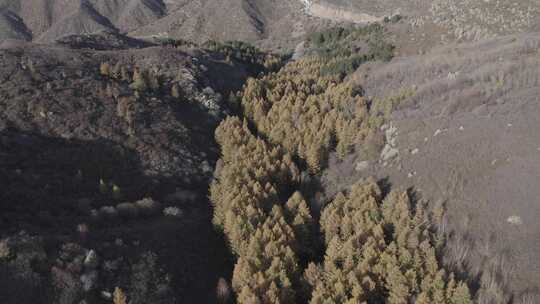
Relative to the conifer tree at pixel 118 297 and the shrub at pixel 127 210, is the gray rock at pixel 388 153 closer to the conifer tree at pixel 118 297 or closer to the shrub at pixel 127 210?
the shrub at pixel 127 210

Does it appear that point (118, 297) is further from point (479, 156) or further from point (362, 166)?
point (479, 156)

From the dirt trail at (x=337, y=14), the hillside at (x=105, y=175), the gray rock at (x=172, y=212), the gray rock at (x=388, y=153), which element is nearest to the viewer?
the hillside at (x=105, y=175)

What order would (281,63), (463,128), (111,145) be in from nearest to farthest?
(463,128)
(111,145)
(281,63)

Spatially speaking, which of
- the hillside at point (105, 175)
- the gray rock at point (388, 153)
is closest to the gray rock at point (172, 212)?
the hillside at point (105, 175)

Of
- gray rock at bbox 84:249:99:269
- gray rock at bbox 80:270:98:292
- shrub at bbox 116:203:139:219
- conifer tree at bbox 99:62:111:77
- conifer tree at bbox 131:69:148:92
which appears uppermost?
conifer tree at bbox 99:62:111:77

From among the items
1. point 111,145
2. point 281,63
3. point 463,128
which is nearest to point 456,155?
point 463,128

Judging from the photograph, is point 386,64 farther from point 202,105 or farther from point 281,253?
point 281,253

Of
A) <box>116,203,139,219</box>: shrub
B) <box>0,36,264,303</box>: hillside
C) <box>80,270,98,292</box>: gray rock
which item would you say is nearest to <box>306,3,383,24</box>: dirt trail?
<box>0,36,264,303</box>: hillside

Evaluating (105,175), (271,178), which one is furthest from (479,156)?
(105,175)

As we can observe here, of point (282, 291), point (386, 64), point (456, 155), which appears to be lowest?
point (282, 291)

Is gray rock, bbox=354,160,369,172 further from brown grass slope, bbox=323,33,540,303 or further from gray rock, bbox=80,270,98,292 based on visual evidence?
gray rock, bbox=80,270,98,292

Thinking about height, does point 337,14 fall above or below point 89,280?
above
